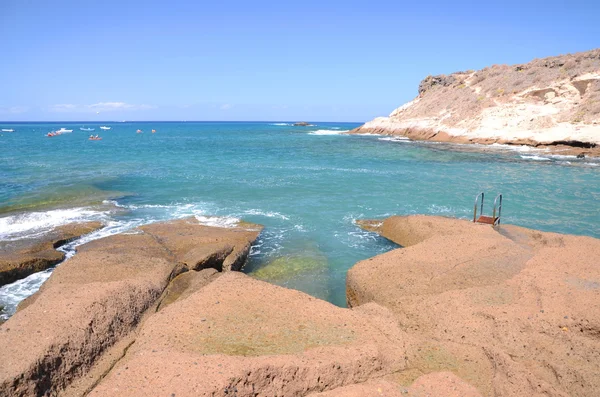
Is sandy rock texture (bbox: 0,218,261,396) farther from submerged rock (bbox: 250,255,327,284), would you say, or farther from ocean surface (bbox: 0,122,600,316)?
ocean surface (bbox: 0,122,600,316)

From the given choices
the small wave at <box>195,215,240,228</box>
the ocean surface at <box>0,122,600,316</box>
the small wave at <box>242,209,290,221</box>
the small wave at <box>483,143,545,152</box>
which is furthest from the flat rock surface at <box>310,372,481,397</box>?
the small wave at <box>483,143,545,152</box>

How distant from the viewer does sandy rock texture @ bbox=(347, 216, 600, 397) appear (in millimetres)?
6266

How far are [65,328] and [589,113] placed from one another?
Answer: 2247 inches

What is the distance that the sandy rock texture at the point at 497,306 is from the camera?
6.27m

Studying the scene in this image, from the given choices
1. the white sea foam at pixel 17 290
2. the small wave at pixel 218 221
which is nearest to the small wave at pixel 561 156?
the small wave at pixel 218 221

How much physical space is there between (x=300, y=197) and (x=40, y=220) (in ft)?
43.5

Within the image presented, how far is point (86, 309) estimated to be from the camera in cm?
730

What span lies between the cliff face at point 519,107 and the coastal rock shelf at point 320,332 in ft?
148

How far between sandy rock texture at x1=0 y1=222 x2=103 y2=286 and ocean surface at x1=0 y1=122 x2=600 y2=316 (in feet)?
1.29

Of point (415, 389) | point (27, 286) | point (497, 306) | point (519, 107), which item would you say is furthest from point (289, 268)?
point (519, 107)

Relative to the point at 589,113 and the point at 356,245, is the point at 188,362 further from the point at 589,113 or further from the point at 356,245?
the point at 589,113

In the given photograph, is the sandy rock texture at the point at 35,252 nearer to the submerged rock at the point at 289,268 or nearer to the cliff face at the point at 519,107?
the submerged rock at the point at 289,268

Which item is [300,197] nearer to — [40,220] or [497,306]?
[40,220]

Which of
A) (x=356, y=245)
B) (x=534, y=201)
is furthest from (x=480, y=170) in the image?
(x=356, y=245)
